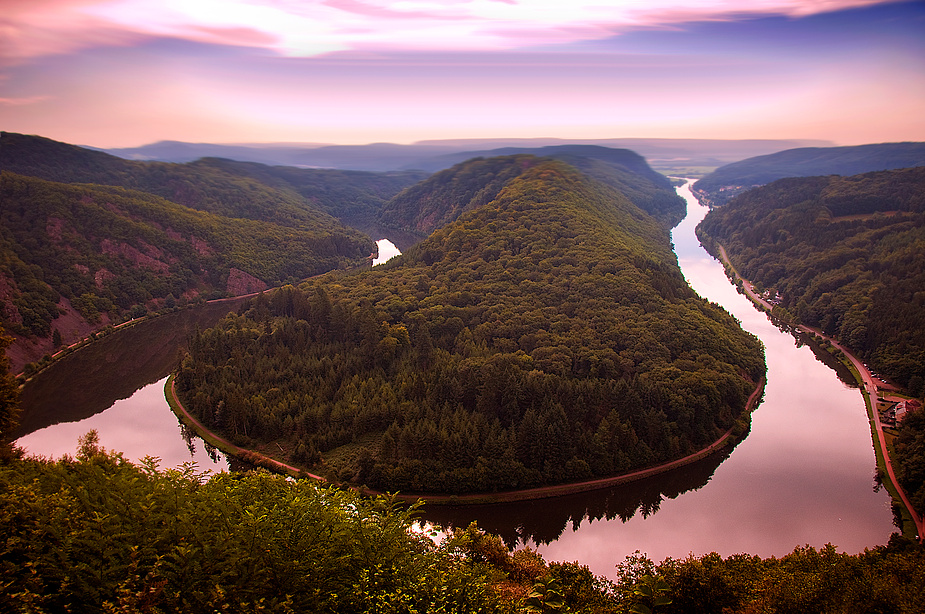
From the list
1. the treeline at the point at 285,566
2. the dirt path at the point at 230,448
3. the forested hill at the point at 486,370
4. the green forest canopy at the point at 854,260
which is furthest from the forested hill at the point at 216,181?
the treeline at the point at 285,566

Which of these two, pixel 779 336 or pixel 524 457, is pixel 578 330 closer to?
pixel 524 457

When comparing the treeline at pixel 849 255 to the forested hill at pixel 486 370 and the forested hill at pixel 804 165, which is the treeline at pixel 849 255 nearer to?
the forested hill at pixel 486 370

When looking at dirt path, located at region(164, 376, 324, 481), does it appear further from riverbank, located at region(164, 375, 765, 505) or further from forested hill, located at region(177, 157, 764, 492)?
forested hill, located at region(177, 157, 764, 492)

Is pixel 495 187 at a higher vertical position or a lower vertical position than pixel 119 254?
higher

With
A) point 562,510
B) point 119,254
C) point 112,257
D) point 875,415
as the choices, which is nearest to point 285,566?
point 562,510

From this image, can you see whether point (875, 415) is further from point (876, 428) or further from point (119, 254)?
point (119, 254)

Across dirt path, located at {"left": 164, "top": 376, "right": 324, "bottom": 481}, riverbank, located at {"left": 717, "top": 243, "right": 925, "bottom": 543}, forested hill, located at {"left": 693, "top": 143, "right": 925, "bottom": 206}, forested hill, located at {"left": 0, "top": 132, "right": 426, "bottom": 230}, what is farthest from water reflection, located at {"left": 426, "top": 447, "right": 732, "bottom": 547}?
forested hill, located at {"left": 693, "top": 143, "right": 925, "bottom": 206}

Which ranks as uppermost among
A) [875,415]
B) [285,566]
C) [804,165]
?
[804,165]

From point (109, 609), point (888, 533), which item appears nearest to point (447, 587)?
point (109, 609)
